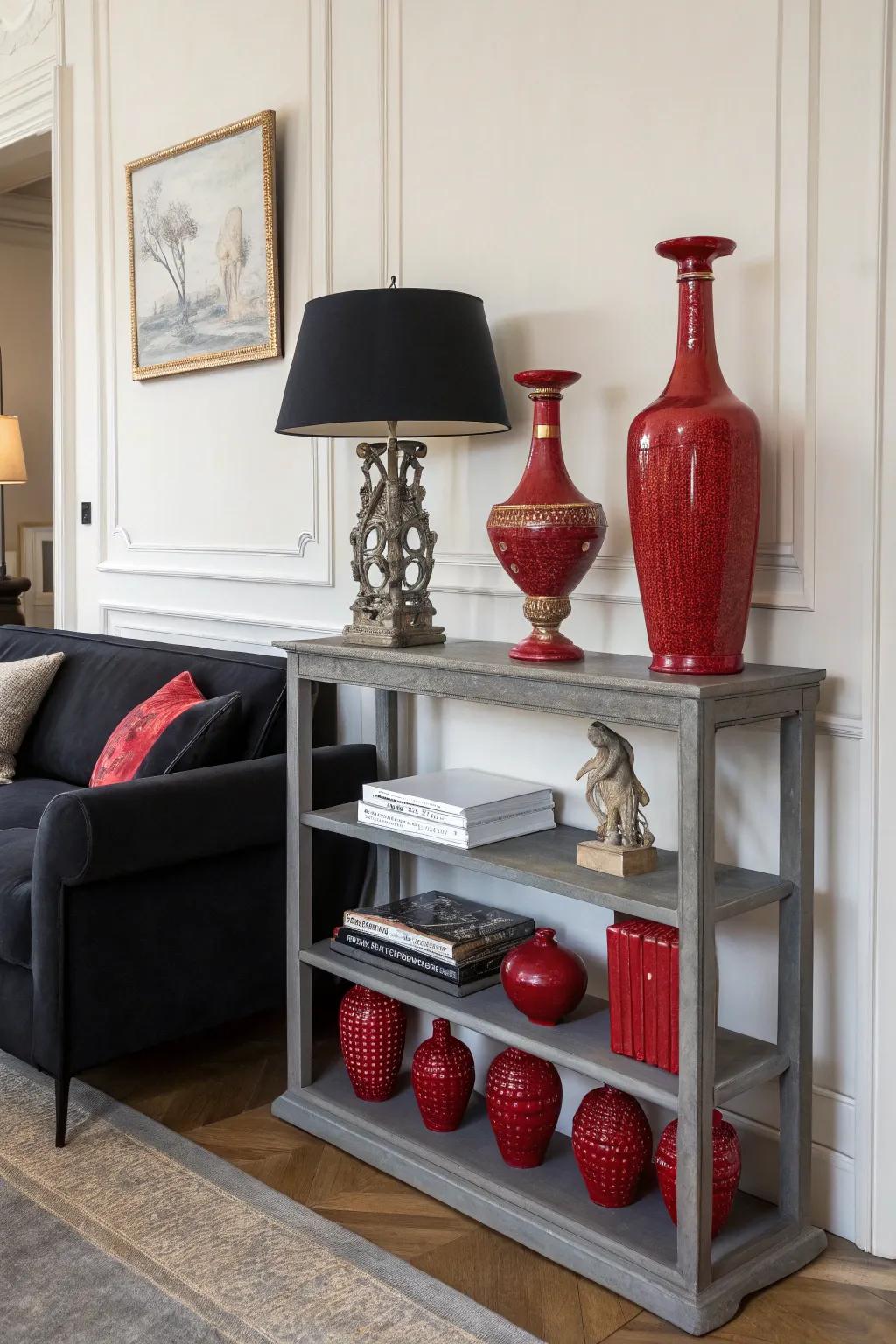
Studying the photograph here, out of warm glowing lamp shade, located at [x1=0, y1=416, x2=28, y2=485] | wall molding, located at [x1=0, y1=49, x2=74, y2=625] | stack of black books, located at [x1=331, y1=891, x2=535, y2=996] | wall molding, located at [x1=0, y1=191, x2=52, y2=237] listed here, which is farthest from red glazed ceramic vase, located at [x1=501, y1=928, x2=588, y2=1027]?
wall molding, located at [x1=0, y1=191, x2=52, y2=237]

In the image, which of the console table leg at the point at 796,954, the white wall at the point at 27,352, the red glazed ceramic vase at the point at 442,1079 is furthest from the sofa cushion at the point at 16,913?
the white wall at the point at 27,352

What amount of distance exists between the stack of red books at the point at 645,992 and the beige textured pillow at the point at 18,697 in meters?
1.91

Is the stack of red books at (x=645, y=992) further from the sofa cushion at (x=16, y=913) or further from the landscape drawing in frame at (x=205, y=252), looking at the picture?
the landscape drawing in frame at (x=205, y=252)

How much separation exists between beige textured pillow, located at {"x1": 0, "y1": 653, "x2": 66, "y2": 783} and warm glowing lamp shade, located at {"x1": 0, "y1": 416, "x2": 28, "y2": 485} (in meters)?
2.25

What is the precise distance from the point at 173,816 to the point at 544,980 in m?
0.77

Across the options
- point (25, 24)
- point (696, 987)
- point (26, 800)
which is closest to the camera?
point (696, 987)

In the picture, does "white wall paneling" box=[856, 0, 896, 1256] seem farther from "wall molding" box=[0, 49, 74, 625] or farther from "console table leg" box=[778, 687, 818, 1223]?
"wall molding" box=[0, 49, 74, 625]

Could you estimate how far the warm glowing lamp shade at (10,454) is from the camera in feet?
17.5

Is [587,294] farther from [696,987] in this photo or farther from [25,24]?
[25,24]

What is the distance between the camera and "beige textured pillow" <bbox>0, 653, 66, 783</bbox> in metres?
3.23

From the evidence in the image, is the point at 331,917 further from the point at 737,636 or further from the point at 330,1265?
→ the point at 737,636

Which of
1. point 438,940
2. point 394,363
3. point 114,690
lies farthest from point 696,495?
point 114,690

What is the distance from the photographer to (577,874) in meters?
1.93

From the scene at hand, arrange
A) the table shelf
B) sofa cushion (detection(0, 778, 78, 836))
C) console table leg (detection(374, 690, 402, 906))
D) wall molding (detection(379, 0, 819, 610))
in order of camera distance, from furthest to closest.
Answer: sofa cushion (detection(0, 778, 78, 836)), console table leg (detection(374, 690, 402, 906)), wall molding (detection(379, 0, 819, 610)), the table shelf
